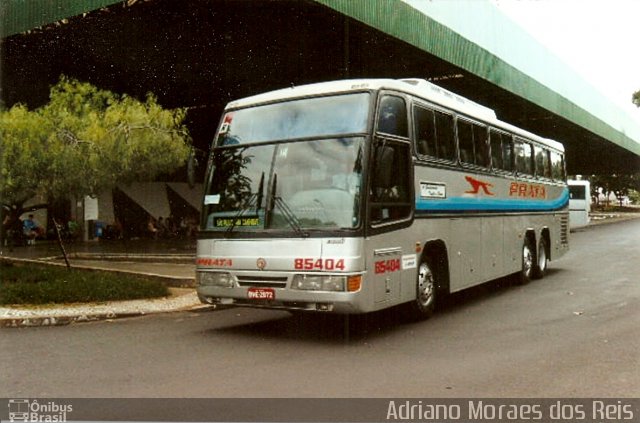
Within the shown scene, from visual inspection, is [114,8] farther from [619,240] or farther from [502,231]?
[619,240]

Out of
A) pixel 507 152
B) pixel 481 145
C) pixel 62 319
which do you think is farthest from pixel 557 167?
pixel 62 319

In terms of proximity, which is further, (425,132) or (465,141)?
(465,141)

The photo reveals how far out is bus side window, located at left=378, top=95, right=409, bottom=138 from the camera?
8266 mm

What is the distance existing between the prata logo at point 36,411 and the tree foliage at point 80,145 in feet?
23.3

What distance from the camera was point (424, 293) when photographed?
9.48 meters

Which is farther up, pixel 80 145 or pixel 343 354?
pixel 80 145

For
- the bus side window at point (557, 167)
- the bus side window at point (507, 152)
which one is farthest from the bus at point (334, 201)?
the bus side window at point (557, 167)

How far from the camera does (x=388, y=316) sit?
9.93 meters

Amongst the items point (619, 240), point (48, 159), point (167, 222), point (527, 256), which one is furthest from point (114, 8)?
point (619, 240)

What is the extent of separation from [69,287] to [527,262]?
360 inches

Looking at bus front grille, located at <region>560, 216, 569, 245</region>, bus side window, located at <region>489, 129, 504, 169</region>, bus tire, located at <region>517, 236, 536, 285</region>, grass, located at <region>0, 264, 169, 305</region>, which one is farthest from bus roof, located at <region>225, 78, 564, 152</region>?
bus front grille, located at <region>560, 216, 569, 245</region>

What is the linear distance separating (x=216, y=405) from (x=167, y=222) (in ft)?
91.6

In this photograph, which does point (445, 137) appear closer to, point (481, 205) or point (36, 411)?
point (481, 205)

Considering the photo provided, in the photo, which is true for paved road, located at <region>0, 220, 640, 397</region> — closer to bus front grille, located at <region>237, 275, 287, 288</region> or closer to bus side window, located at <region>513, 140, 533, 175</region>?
bus front grille, located at <region>237, 275, 287, 288</region>
